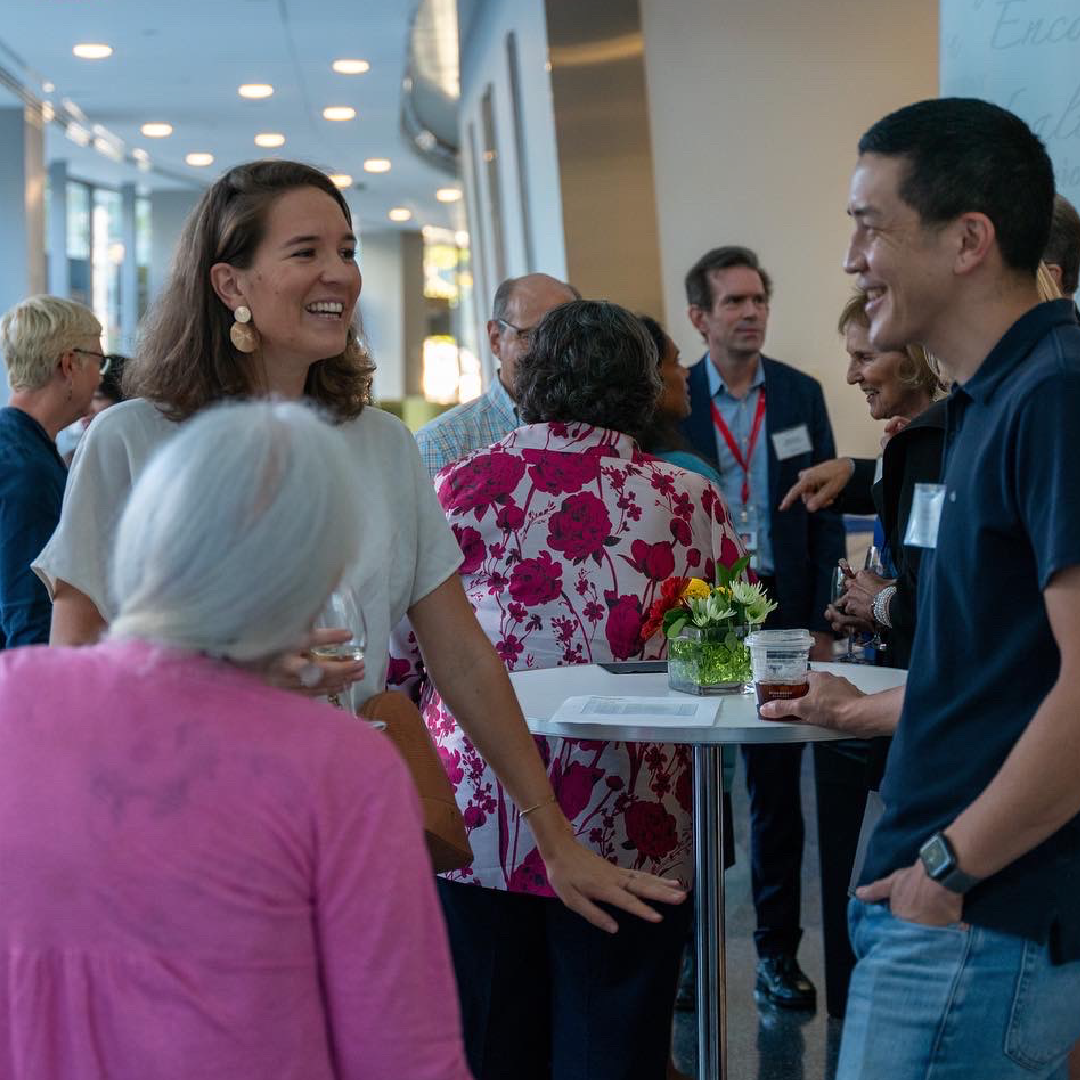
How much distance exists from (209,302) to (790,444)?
10.4 ft

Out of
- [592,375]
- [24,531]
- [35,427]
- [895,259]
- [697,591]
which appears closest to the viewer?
[895,259]

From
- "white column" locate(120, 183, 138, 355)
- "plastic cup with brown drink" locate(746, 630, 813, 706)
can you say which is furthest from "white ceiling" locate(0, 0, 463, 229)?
"plastic cup with brown drink" locate(746, 630, 813, 706)

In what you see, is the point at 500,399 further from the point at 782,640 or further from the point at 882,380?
the point at 782,640

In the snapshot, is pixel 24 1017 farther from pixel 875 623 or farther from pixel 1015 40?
pixel 1015 40

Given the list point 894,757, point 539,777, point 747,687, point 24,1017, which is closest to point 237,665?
point 24,1017

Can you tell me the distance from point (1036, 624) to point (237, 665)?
80 cm

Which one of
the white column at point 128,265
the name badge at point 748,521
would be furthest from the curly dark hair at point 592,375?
the white column at point 128,265

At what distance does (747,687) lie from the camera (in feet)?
8.31

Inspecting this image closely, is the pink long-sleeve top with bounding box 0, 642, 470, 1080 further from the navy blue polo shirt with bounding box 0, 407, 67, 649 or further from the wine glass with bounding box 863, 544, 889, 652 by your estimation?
the navy blue polo shirt with bounding box 0, 407, 67, 649

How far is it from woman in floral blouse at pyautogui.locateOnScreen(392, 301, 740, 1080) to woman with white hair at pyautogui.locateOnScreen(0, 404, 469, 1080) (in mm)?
1354

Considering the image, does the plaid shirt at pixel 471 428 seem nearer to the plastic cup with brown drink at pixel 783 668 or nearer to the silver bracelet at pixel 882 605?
the silver bracelet at pixel 882 605

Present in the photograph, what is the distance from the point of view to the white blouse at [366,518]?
1886mm

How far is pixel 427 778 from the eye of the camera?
6.47ft

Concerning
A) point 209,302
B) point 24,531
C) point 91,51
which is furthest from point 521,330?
point 91,51
